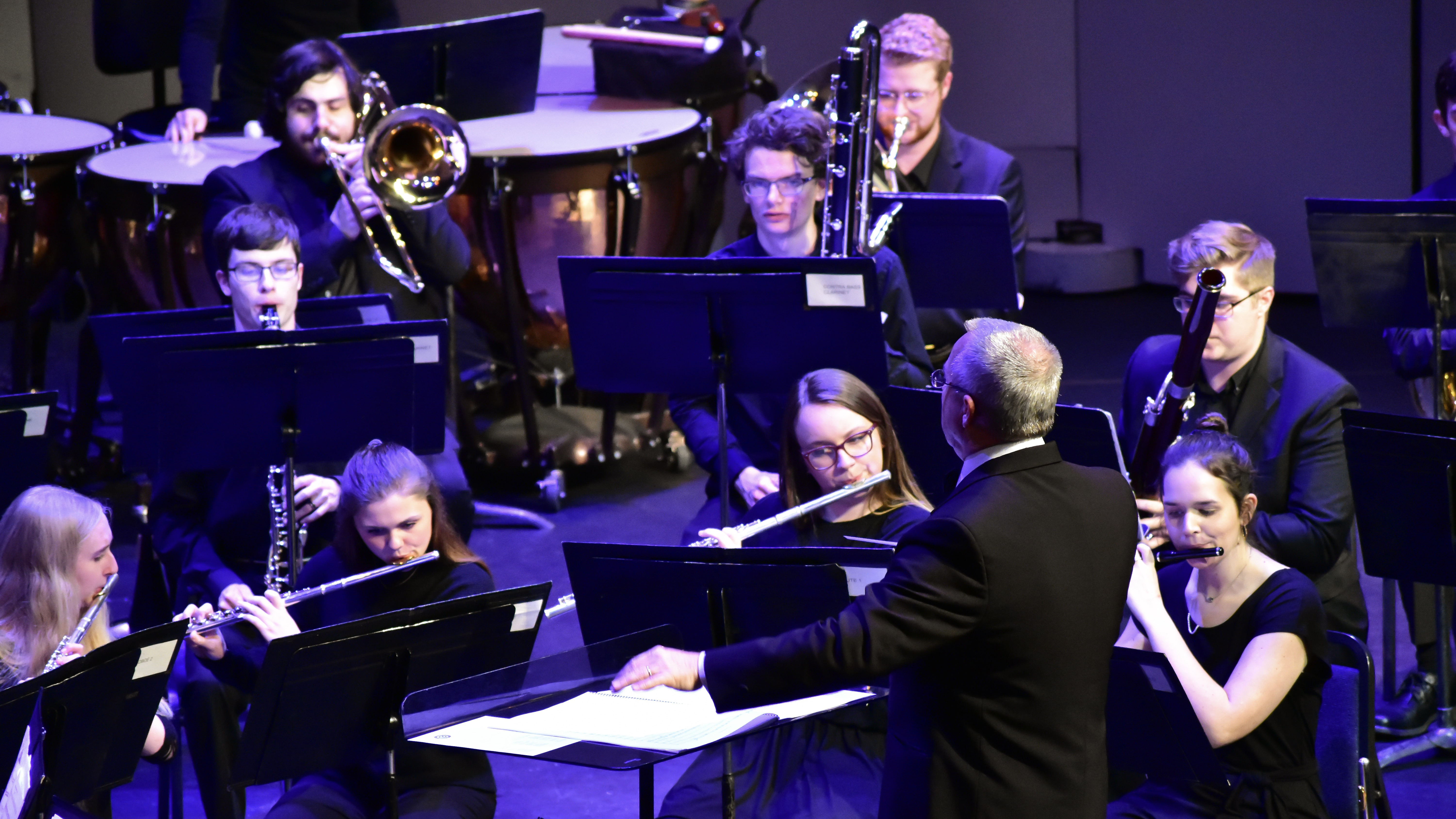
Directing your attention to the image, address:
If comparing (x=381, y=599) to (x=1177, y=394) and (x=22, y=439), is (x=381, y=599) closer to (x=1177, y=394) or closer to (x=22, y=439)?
(x=22, y=439)

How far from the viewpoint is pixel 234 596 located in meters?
2.85

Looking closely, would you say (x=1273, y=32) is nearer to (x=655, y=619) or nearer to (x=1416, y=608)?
(x=1416, y=608)

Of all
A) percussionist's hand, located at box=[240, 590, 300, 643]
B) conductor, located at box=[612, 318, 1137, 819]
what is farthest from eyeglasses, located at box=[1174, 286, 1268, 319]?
percussionist's hand, located at box=[240, 590, 300, 643]

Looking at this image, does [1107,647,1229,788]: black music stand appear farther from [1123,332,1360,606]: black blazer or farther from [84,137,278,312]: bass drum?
[84,137,278,312]: bass drum

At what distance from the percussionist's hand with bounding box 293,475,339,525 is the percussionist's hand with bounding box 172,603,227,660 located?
0.39 m

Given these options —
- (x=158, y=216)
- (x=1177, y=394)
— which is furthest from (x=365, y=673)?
(x=158, y=216)

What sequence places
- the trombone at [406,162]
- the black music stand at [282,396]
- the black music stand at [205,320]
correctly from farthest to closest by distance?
the trombone at [406,162]
the black music stand at [205,320]
the black music stand at [282,396]

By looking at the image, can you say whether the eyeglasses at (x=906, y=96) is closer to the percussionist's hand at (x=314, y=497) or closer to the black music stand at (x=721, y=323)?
the black music stand at (x=721, y=323)

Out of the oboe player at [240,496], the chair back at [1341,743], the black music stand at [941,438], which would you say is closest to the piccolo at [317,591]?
the oboe player at [240,496]

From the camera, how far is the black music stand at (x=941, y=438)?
291 centimetres

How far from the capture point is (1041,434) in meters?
2.04

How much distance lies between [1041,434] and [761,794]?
101cm

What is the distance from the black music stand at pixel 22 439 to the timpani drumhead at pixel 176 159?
149cm

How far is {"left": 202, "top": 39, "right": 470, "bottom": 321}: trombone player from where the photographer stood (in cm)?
390
